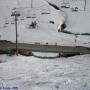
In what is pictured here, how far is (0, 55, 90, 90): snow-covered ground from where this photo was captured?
18078mm

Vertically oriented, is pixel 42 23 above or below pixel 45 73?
above

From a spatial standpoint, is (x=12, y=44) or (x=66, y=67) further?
(x=12, y=44)

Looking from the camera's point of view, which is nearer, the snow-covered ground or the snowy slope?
the snow-covered ground

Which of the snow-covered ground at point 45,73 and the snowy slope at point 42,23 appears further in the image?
the snowy slope at point 42,23

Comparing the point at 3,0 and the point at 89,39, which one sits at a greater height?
the point at 3,0

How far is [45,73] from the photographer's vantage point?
20734 mm

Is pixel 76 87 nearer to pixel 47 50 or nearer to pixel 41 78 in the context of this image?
pixel 41 78

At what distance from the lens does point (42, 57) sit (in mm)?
24922

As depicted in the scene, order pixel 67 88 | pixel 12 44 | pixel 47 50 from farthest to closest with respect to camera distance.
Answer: pixel 12 44 → pixel 47 50 → pixel 67 88

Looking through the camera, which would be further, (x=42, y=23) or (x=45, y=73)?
(x=42, y=23)

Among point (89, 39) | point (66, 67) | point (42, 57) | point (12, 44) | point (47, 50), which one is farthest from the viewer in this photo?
point (89, 39)

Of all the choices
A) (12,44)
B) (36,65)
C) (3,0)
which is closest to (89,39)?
(12,44)

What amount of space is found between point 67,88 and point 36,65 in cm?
558

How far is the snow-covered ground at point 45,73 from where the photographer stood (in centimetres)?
1808
